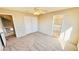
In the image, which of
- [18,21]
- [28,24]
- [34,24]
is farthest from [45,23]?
A: [18,21]

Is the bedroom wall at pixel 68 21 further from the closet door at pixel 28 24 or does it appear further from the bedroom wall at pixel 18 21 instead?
the bedroom wall at pixel 18 21

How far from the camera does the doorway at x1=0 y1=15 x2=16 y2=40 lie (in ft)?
3.25

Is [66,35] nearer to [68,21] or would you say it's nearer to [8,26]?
[68,21]

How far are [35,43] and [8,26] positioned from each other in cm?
51

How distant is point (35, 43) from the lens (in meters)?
1.23

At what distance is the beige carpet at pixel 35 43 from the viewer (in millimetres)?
1097

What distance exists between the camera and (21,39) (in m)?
1.15

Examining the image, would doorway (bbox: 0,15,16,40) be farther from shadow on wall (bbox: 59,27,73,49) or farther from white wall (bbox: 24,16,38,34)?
shadow on wall (bbox: 59,27,73,49)

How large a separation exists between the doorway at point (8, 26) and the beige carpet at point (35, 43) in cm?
6

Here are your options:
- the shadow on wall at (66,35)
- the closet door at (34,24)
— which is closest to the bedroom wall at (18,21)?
the closet door at (34,24)

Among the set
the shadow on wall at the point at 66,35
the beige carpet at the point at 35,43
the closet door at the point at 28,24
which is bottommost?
the beige carpet at the point at 35,43

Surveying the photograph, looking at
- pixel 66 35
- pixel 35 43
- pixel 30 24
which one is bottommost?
pixel 35 43

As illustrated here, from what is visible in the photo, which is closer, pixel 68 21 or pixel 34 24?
pixel 68 21
